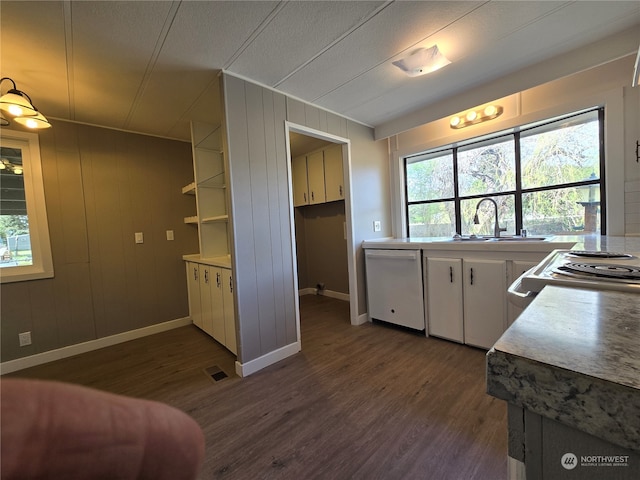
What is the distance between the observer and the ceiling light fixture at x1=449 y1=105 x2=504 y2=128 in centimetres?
255

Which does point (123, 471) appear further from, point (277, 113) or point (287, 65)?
point (277, 113)

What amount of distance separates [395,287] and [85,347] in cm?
314

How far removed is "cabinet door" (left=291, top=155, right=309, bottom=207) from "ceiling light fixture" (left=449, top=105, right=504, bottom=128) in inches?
84.2

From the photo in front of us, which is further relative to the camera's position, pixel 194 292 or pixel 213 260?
pixel 194 292

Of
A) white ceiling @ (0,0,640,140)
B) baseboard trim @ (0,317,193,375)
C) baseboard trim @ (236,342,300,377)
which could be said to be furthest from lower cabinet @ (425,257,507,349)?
baseboard trim @ (0,317,193,375)

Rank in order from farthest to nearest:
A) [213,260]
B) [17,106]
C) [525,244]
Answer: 1. [213,260]
2. [525,244]
3. [17,106]

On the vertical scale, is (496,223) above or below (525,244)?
above

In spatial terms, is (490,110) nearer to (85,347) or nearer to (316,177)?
(316,177)

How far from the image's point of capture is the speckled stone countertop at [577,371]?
12.4 inches

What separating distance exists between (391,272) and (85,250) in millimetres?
3100

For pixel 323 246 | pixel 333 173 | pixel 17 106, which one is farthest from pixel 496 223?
pixel 17 106

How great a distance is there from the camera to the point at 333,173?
3789mm

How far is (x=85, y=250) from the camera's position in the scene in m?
2.69

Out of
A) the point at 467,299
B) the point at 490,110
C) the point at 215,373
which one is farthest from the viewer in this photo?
the point at 490,110
